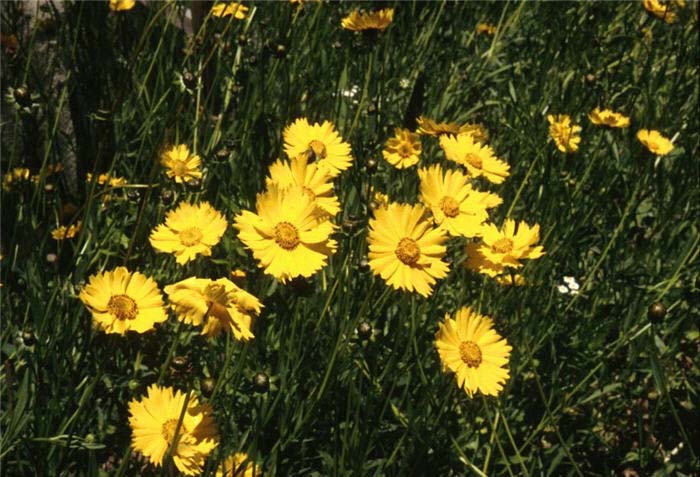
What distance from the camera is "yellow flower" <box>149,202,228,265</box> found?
4.51 feet

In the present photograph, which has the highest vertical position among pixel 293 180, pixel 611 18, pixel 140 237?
pixel 611 18

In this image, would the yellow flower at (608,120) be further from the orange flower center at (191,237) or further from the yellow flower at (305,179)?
the orange flower center at (191,237)

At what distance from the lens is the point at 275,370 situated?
1.54 metres

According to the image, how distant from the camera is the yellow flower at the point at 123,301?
1.29 m

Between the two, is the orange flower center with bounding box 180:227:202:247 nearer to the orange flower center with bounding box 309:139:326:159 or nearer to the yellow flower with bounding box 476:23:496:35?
the orange flower center with bounding box 309:139:326:159

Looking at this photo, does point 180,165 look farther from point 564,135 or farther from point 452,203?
point 564,135

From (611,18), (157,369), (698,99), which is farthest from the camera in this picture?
(611,18)

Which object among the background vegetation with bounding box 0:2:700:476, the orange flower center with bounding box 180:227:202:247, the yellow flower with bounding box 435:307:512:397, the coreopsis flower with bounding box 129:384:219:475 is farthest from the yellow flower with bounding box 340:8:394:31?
the coreopsis flower with bounding box 129:384:219:475

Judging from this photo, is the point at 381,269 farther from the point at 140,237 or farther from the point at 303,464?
the point at 140,237

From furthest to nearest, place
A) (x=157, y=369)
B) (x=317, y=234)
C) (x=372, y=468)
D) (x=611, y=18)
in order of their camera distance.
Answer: (x=611, y=18), (x=157, y=369), (x=372, y=468), (x=317, y=234)

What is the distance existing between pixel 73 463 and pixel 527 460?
3.32 feet

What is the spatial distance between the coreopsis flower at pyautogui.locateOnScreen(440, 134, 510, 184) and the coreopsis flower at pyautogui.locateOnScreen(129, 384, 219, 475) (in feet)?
2.58

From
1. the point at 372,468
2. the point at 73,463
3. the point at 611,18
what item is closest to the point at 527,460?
the point at 372,468

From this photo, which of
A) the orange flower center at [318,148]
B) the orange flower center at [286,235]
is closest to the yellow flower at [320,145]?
the orange flower center at [318,148]
